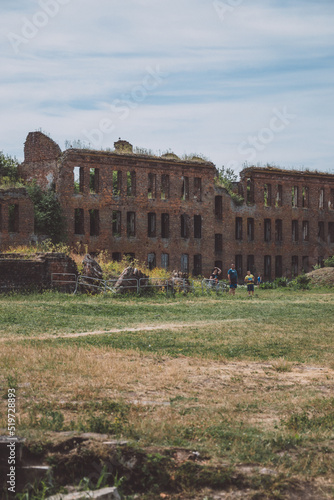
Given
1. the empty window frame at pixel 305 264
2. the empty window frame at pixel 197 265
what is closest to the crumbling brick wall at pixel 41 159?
the empty window frame at pixel 197 265

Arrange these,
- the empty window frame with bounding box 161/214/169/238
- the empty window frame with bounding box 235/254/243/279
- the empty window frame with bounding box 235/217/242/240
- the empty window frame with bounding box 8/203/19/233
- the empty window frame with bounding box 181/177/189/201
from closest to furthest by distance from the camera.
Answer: the empty window frame with bounding box 8/203/19/233, the empty window frame with bounding box 161/214/169/238, the empty window frame with bounding box 181/177/189/201, the empty window frame with bounding box 235/254/243/279, the empty window frame with bounding box 235/217/242/240

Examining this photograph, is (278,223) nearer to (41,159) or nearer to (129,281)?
(41,159)

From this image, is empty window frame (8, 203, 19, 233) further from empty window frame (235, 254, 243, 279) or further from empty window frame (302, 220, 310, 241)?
empty window frame (302, 220, 310, 241)

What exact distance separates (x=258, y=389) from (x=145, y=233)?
34828 millimetres

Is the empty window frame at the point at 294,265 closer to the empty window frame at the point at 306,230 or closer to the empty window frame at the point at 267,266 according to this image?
the empty window frame at the point at 306,230

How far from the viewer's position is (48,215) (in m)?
38.9

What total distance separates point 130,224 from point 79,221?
3.91 meters

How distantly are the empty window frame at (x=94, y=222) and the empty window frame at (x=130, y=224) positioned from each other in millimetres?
2474

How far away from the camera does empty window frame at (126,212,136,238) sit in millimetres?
42656

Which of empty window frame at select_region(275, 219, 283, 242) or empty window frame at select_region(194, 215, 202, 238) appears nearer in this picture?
empty window frame at select_region(194, 215, 202, 238)

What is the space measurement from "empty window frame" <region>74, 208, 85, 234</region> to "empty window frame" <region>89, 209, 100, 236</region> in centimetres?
92

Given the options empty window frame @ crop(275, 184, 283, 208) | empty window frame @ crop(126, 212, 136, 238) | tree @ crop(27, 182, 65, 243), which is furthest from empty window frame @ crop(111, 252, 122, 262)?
empty window frame @ crop(275, 184, 283, 208)

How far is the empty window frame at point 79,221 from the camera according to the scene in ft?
134

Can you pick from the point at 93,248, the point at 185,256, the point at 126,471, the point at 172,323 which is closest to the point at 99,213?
the point at 93,248
